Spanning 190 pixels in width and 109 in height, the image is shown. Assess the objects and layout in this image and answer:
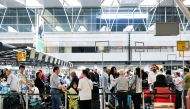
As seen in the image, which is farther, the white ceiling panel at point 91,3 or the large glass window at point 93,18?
the large glass window at point 93,18

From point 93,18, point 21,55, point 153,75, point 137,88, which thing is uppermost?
point 93,18

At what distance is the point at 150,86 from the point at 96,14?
82.1ft

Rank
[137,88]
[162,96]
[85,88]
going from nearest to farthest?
[85,88], [162,96], [137,88]

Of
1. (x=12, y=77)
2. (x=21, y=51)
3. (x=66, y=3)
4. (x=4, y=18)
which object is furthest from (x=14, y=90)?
(x=4, y=18)

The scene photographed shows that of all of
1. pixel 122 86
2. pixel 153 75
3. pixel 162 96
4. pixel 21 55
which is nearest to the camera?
pixel 162 96

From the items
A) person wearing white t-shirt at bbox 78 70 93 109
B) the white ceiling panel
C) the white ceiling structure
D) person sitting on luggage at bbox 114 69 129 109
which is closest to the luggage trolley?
person sitting on luggage at bbox 114 69 129 109

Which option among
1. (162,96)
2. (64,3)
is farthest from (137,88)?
(64,3)

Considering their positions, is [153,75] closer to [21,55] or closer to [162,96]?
[162,96]

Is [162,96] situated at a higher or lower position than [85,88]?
lower

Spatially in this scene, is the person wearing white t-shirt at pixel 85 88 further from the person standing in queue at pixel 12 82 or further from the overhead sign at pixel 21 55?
the overhead sign at pixel 21 55

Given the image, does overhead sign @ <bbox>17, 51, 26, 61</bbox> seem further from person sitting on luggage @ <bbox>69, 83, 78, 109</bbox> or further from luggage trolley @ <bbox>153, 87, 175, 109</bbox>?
luggage trolley @ <bbox>153, 87, 175, 109</bbox>

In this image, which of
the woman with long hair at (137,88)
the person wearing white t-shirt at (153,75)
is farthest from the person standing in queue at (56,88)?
the person wearing white t-shirt at (153,75)

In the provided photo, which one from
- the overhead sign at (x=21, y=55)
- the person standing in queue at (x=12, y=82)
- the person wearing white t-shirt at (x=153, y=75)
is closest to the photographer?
the person standing in queue at (x=12, y=82)

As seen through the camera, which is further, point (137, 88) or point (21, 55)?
point (21, 55)
